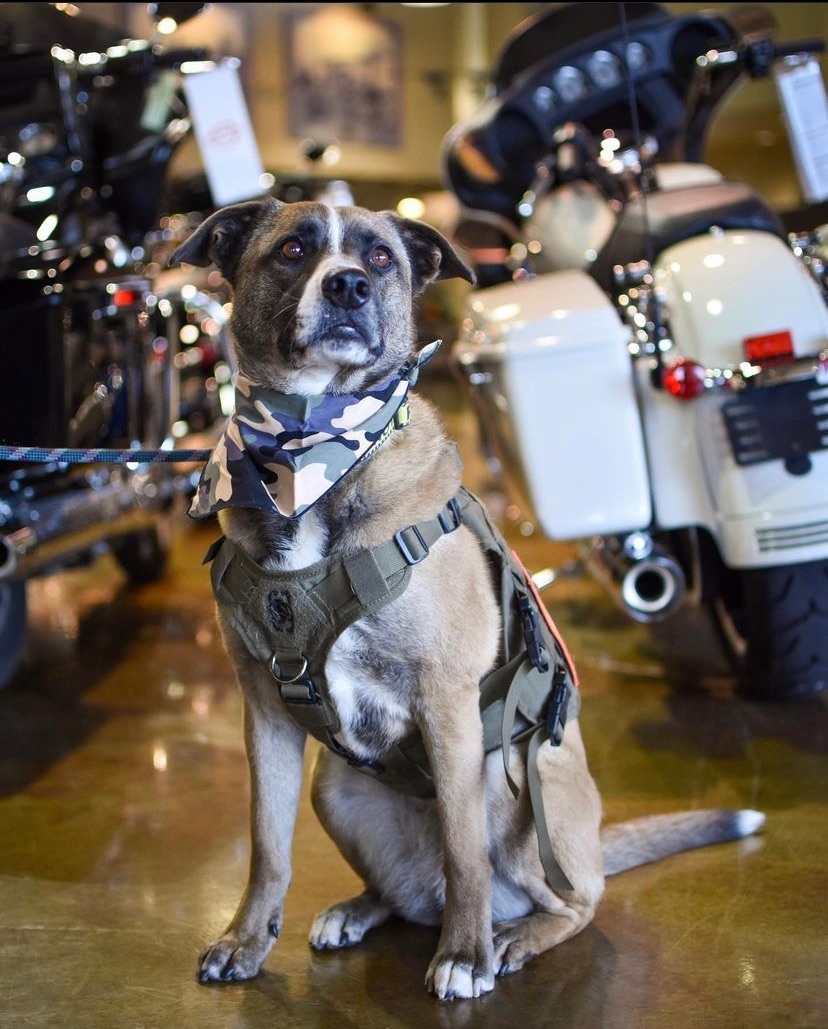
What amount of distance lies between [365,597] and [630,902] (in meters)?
0.79

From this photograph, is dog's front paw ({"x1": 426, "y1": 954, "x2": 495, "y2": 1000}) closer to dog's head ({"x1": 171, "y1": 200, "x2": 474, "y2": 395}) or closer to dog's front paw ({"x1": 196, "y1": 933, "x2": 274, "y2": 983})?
dog's front paw ({"x1": 196, "y1": 933, "x2": 274, "y2": 983})

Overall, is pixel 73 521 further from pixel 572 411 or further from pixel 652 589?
pixel 652 589

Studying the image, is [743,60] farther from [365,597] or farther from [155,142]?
[365,597]

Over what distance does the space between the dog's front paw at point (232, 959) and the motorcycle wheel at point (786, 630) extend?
4.63 ft

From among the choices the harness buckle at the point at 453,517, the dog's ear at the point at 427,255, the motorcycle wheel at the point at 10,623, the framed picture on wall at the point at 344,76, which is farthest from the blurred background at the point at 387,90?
the harness buckle at the point at 453,517

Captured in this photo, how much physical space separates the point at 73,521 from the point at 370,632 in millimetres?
1718

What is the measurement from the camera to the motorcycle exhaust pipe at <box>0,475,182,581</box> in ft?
9.60

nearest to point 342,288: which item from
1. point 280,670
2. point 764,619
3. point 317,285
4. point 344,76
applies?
point 317,285

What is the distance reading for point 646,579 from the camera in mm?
2834

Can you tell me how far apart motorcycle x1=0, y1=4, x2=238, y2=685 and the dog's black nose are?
94 centimetres

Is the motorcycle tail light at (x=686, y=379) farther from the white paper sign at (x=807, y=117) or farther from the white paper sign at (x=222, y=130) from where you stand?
the white paper sign at (x=222, y=130)

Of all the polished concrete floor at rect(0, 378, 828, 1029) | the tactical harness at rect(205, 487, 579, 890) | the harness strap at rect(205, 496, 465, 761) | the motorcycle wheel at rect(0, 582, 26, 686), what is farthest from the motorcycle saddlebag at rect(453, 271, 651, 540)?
the motorcycle wheel at rect(0, 582, 26, 686)

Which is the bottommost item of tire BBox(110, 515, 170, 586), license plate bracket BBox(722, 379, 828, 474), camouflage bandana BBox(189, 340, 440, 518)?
tire BBox(110, 515, 170, 586)

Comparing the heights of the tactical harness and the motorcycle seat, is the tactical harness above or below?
below
